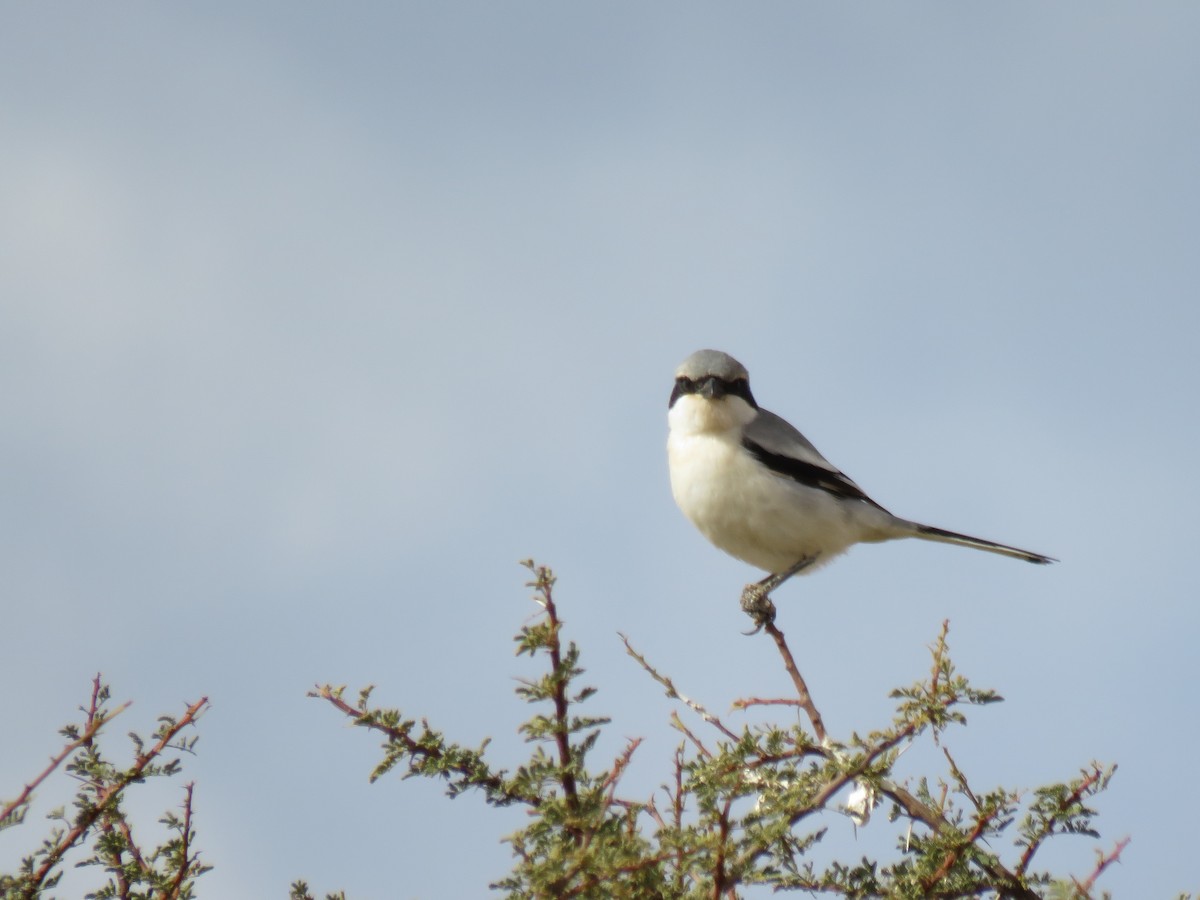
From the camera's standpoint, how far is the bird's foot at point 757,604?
21.7 ft

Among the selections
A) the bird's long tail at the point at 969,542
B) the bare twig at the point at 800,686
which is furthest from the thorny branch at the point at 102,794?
the bird's long tail at the point at 969,542

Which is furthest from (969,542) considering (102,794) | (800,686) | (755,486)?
(102,794)

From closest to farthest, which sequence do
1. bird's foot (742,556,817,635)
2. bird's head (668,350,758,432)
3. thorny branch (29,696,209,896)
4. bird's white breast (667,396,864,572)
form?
thorny branch (29,696,209,896) < bird's foot (742,556,817,635) < bird's white breast (667,396,864,572) < bird's head (668,350,758,432)

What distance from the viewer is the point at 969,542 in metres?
7.81

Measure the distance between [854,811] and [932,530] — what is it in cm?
439

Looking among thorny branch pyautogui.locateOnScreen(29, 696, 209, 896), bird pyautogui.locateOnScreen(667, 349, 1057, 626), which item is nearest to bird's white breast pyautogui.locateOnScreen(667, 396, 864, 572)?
bird pyautogui.locateOnScreen(667, 349, 1057, 626)

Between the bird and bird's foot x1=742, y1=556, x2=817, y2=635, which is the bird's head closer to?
the bird

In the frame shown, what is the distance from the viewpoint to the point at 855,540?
746 centimetres

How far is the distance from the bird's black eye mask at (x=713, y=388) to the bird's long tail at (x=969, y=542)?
49.9 inches

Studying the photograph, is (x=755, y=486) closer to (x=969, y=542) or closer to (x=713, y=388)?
(x=713, y=388)

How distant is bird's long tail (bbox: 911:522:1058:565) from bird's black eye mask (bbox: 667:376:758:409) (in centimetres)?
127

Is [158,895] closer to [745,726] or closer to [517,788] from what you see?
[517,788]

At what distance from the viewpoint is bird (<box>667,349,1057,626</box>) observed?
22.8 ft

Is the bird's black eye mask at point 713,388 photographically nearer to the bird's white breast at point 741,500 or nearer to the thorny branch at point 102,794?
the bird's white breast at point 741,500
